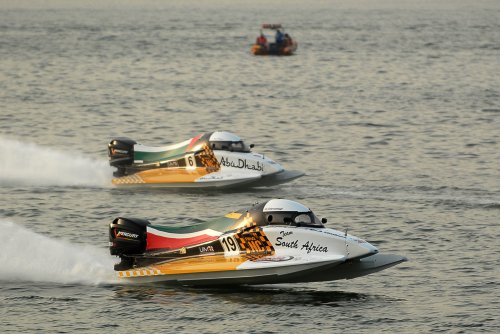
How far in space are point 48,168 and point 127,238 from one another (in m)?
15.5

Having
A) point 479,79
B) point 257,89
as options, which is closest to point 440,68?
point 479,79

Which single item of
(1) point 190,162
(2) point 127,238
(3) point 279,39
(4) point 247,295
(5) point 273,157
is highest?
(2) point 127,238

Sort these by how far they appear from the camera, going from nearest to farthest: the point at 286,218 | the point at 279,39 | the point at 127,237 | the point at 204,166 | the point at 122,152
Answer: the point at 286,218, the point at 127,237, the point at 204,166, the point at 122,152, the point at 279,39

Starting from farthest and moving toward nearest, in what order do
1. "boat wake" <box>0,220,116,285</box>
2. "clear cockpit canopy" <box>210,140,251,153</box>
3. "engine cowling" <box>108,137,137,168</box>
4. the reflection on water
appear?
"engine cowling" <box>108,137,137,168</box>
"clear cockpit canopy" <box>210,140,251,153</box>
"boat wake" <box>0,220,116,285</box>
the reflection on water

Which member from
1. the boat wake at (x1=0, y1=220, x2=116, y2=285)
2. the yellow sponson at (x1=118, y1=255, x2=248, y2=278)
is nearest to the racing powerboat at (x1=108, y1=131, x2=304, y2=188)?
the boat wake at (x1=0, y1=220, x2=116, y2=285)

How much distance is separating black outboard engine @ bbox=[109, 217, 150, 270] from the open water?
0.88m

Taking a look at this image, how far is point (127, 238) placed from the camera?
24844 millimetres

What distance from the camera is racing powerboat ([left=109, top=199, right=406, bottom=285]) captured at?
78.1 ft

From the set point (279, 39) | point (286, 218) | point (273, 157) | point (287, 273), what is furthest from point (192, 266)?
point (279, 39)

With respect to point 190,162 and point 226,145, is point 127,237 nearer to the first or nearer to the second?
point 190,162

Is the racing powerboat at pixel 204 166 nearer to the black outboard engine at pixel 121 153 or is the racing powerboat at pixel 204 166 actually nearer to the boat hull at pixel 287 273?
the black outboard engine at pixel 121 153

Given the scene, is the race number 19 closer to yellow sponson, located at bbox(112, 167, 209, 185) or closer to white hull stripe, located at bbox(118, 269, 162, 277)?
white hull stripe, located at bbox(118, 269, 162, 277)

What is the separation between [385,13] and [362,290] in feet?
439

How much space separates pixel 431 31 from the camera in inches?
4454
